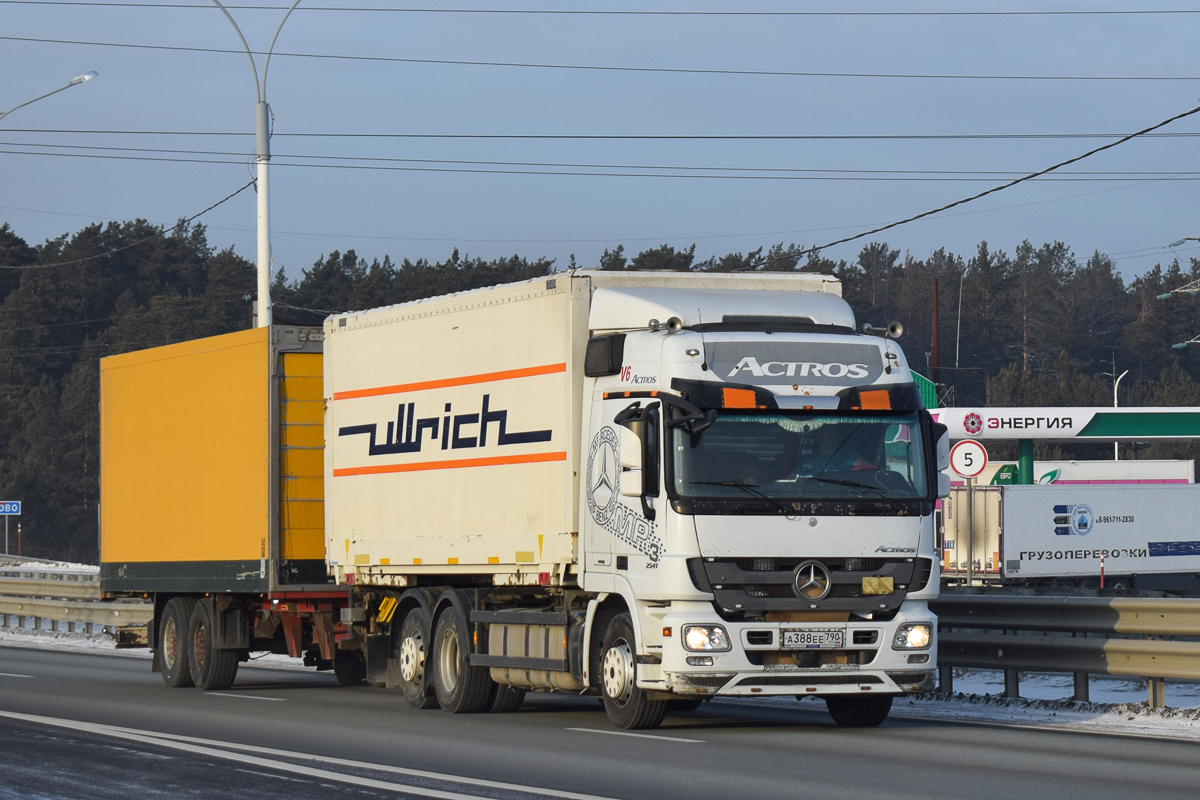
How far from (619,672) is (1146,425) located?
122 ft

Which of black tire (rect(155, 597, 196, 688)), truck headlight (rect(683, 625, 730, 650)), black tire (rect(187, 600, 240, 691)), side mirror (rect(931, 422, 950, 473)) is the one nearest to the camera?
truck headlight (rect(683, 625, 730, 650))

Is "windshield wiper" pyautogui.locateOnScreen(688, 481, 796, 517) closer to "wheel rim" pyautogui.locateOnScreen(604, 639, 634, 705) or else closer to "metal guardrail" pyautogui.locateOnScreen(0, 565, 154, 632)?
"wheel rim" pyautogui.locateOnScreen(604, 639, 634, 705)

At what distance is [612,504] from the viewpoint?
1362 cm

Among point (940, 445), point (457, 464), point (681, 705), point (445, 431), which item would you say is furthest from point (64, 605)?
point (940, 445)

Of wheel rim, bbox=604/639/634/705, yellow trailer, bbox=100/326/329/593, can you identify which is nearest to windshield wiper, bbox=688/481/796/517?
wheel rim, bbox=604/639/634/705

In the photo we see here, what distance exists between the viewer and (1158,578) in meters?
40.4

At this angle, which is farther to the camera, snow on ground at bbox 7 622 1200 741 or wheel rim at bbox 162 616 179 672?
wheel rim at bbox 162 616 179 672

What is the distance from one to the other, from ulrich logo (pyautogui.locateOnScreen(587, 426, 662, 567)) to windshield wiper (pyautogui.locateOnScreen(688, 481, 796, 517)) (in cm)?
54

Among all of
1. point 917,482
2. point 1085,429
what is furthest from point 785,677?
point 1085,429

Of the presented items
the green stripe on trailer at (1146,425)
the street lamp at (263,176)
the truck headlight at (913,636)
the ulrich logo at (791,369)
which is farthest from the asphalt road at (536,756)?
the green stripe on trailer at (1146,425)

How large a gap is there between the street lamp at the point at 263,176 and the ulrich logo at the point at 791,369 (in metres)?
11.9

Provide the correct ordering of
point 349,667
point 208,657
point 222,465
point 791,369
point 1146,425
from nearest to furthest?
1. point 791,369
2. point 222,465
3. point 208,657
4. point 349,667
5. point 1146,425

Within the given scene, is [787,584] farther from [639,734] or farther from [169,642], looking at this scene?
[169,642]

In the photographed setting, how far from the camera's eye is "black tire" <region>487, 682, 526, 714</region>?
1595 cm
